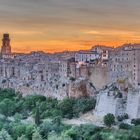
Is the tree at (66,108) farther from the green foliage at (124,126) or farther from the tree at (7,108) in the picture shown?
the green foliage at (124,126)

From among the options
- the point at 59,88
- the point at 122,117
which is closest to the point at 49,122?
the point at 122,117

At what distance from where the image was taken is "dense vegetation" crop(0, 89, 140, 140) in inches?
587

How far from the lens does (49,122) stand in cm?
1683

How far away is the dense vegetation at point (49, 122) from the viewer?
1491 centimetres

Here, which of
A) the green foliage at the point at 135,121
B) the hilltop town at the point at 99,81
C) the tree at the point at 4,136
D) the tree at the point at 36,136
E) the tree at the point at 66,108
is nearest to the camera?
the tree at the point at 36,136

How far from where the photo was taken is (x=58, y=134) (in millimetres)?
15445

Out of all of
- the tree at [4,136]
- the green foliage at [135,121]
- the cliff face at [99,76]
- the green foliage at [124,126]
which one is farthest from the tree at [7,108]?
the green foliage at [135,121]

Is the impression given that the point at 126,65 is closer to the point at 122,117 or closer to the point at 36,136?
the point at 122,117

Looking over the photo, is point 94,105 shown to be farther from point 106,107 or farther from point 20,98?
point 20,98

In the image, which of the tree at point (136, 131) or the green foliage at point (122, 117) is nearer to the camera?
the tree at point (136, 131)

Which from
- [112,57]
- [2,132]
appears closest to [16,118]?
[2,132]

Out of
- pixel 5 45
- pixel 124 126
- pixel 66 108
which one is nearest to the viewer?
pixel 124 126

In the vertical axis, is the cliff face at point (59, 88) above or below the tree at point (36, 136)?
above

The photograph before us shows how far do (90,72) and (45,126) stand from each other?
4.75 metres
